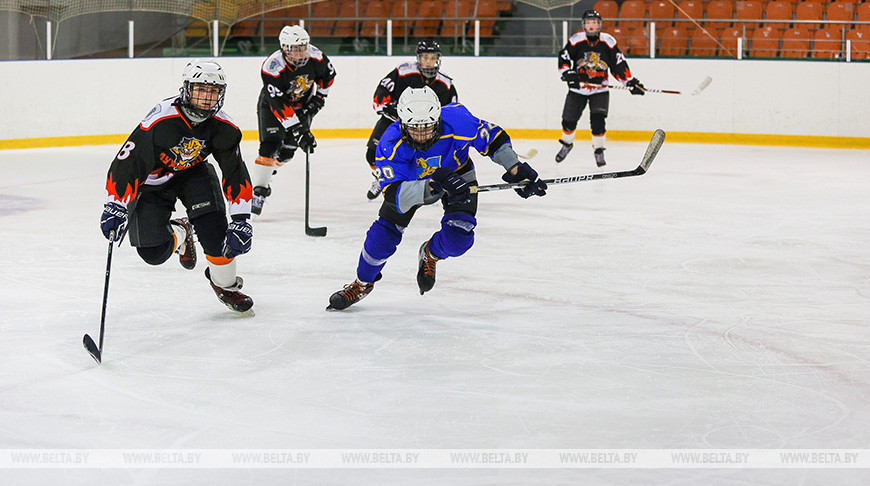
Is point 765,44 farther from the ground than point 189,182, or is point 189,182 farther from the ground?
point 765,44

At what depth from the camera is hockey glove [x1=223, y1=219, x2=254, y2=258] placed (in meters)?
3.49

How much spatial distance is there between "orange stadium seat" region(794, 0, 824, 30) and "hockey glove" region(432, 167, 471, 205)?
26.1 feet

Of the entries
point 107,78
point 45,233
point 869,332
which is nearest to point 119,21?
point 107,78

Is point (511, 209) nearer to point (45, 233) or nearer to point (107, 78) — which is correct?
point (45, 233)

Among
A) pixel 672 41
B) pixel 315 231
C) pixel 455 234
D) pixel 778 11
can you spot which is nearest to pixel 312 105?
pixel 315 231

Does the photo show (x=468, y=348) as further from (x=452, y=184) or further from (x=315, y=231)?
(x=315, y=231)

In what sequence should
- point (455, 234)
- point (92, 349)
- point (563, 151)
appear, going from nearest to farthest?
point (92, 349), point (455, 234), point (563, 151)

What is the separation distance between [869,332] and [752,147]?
652cm

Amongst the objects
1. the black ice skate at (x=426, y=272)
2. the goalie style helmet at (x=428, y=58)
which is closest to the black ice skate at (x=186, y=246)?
the black ice skate at (x=426, y=272)

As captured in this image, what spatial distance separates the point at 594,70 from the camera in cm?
829

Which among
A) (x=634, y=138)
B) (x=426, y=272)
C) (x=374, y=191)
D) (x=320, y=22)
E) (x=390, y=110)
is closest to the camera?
(x=426, y=272)

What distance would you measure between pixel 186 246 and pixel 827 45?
7631 millimetres

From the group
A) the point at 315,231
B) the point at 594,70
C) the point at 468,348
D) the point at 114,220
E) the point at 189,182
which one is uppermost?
the point at 594,70

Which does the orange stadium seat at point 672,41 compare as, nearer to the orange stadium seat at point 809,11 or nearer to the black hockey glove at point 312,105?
the orange stadium seat at point 809,11
